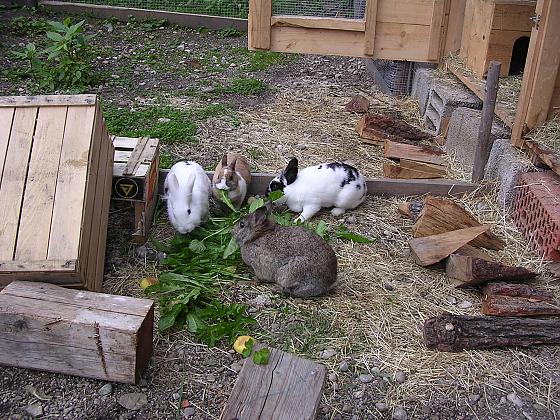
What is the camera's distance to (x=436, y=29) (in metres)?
5.91

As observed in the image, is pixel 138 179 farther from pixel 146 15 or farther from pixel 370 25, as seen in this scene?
pixel 146 15

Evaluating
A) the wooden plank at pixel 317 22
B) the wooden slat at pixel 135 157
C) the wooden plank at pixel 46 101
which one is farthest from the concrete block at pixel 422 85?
the wooden plank at pixel 46 101

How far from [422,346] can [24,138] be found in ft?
7.19

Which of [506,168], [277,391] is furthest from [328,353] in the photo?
[506,168]

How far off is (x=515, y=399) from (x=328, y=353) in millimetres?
834

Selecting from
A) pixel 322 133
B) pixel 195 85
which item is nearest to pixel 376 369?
pixel 322 133

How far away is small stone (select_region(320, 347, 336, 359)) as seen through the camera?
3031 millimetres

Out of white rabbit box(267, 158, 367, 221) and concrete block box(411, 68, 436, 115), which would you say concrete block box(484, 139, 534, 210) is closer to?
white rabbit box(267, 158, 367, 221)

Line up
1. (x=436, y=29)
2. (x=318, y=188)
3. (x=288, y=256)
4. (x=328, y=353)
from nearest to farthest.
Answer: (x=328, y=353) → (x=288, y=256) → (x=318, y=188) → (x=436, y=29)

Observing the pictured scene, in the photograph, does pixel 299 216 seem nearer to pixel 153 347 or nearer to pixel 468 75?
pixel 153 347

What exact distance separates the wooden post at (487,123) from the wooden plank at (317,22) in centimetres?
151

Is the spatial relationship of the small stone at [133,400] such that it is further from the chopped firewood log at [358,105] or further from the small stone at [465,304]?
the chopped firewood log at [358,105]

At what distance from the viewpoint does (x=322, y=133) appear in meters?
5.85

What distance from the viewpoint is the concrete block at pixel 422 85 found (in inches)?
242
